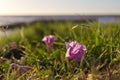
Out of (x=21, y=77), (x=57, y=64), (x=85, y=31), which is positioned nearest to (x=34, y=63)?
(x=57, y=64)

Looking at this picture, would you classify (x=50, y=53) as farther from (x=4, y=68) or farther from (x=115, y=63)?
(x=115, y=63)

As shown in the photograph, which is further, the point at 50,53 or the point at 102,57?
the point at 50,53

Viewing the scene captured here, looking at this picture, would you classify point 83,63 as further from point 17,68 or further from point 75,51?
point 17,68

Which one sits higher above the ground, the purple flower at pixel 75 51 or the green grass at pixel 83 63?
the purple flower at pixel 75 51

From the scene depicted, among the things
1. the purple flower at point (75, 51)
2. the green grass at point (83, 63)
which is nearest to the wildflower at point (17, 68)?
the green grass at point (83, 63)

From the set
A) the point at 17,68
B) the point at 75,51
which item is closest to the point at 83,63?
the point at 75,51

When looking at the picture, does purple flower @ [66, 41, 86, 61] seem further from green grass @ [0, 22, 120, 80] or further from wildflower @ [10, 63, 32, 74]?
wildflower @ [10, 63, 32, 74]

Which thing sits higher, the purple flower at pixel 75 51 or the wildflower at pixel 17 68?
the purple flower at pixel 75 51

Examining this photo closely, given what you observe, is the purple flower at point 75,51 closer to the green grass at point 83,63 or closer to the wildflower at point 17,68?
the green grass at point 83,63
